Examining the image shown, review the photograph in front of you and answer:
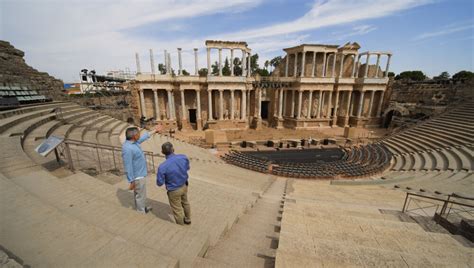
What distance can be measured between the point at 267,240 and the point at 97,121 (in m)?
15.8

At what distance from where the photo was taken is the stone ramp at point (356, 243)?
9.68 feet

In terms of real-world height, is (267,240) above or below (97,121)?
below

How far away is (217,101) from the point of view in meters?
27.5

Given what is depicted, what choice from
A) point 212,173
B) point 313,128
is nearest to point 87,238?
point 212,173

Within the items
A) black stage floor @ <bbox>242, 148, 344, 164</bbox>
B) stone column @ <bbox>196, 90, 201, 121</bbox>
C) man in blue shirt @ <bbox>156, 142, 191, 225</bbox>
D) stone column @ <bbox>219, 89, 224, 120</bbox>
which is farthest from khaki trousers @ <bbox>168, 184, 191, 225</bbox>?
stone column @ <bbox>196, 90, 201, 121</bbox>

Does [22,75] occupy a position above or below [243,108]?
above

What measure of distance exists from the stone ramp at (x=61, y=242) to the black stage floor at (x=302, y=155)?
14.1 metres

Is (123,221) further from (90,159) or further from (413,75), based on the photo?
(413,75)

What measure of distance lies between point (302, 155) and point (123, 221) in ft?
55.9

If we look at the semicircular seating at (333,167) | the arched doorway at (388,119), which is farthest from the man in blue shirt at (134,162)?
the arched doorway at (388,119)

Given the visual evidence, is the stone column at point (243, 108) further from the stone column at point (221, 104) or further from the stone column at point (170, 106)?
the stone column at point (170, 106)

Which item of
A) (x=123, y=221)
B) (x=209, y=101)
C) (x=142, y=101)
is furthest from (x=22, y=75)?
(x=123, y=221)

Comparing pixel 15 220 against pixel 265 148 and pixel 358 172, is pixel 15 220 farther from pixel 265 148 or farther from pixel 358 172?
pixel 265 148

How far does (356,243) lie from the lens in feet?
12.1
